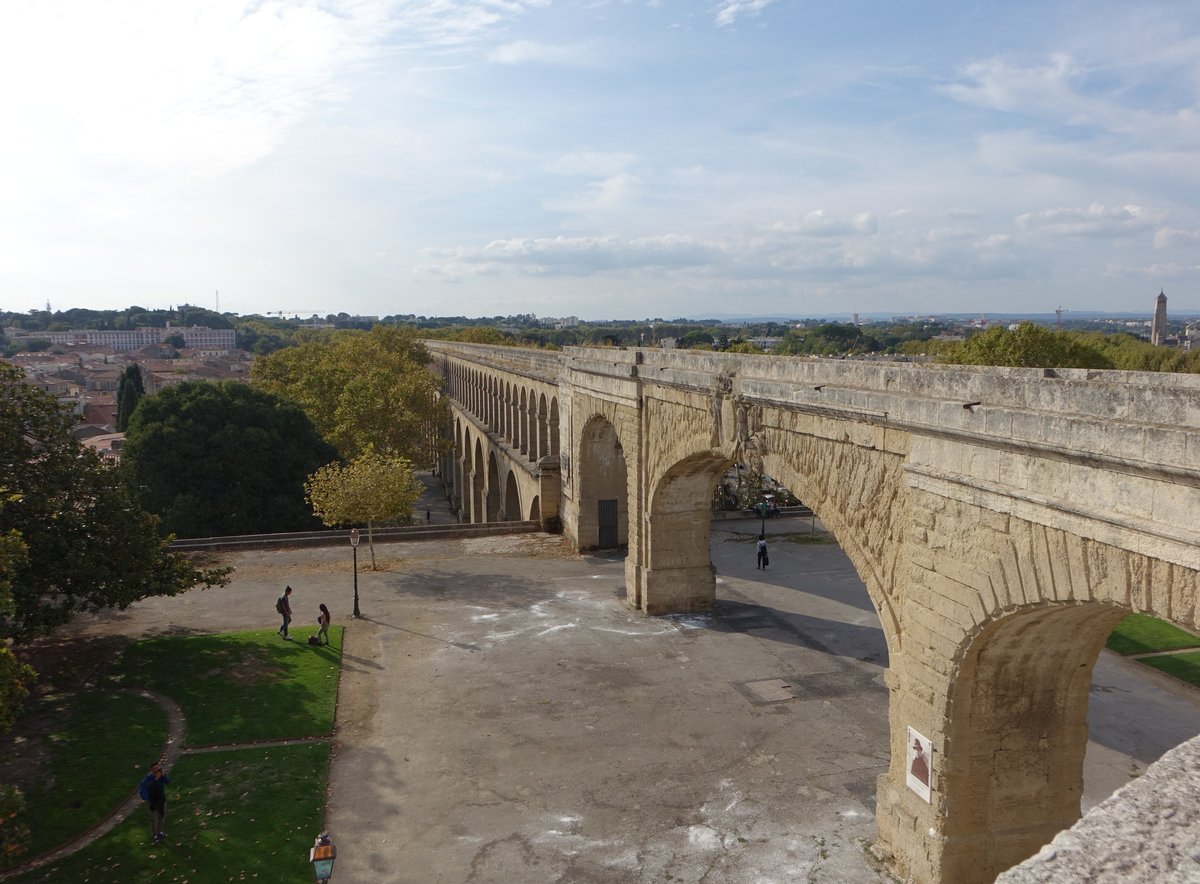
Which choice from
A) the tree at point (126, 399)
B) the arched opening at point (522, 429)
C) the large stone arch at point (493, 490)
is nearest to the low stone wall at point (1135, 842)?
the arched opening at point (522, 429)

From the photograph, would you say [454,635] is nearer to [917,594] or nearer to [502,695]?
[502,695]

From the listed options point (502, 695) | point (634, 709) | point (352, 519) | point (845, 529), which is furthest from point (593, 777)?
point (352, 519)

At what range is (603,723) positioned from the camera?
44.7 feet

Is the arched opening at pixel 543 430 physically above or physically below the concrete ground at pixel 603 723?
above

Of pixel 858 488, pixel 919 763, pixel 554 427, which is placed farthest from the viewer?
pixel 554 427

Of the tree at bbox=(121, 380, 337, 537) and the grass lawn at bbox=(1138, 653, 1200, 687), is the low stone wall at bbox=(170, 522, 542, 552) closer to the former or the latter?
the tree at bbox=(121, 380, 337, 537)

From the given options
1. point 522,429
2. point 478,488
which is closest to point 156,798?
point 522,429

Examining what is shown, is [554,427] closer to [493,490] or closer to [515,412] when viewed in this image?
[515,412]

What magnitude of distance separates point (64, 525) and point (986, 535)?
15.0m

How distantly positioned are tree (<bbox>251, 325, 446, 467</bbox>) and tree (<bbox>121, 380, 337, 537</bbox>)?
2638 millimetres

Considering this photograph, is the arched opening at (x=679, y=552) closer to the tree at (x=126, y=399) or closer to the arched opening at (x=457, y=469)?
the arched opening at (x=457, y=469)

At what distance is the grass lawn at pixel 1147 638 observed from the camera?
1750cm

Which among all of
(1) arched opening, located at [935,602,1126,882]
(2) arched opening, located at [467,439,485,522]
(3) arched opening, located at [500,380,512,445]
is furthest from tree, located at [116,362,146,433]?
(1) arched opening, located at [935,602,1126,882]

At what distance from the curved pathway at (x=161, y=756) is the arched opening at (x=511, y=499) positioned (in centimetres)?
2136
